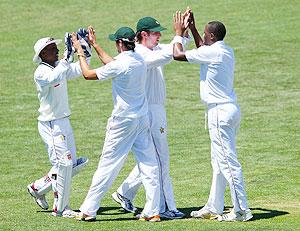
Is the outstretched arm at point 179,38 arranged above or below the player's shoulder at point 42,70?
above

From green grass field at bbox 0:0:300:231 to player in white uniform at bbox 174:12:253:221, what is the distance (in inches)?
18.0

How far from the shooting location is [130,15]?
32188 millimetres

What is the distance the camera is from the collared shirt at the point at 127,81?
45.3ft

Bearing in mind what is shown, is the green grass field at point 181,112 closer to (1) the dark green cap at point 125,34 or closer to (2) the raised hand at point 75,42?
(2) the raised hand at point 75,42

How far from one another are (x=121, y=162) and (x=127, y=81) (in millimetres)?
1112

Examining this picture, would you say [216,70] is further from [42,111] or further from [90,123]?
[90,123]

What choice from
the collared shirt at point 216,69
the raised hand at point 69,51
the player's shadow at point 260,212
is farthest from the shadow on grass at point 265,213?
the raised hand at point 69,51

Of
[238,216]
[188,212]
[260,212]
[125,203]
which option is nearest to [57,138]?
[125,203]

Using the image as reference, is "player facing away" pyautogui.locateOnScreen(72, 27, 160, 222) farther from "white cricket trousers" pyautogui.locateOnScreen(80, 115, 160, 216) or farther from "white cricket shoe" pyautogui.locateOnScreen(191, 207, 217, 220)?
"white cricket shoe" pyautogui.locateOnScreen(191, 207, 217, 220)

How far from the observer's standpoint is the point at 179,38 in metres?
14.2

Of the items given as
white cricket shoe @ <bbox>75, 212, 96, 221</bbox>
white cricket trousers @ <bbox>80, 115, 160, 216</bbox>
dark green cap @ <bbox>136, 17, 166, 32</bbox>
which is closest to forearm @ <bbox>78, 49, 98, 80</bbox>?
white cricket trousers @ <bbox>80, 115, 160, 216</bbox>

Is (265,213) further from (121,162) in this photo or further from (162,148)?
(121,162)

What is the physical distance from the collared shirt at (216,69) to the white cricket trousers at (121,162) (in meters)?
0.93

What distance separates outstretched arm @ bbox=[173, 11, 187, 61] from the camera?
→ 14078mm
